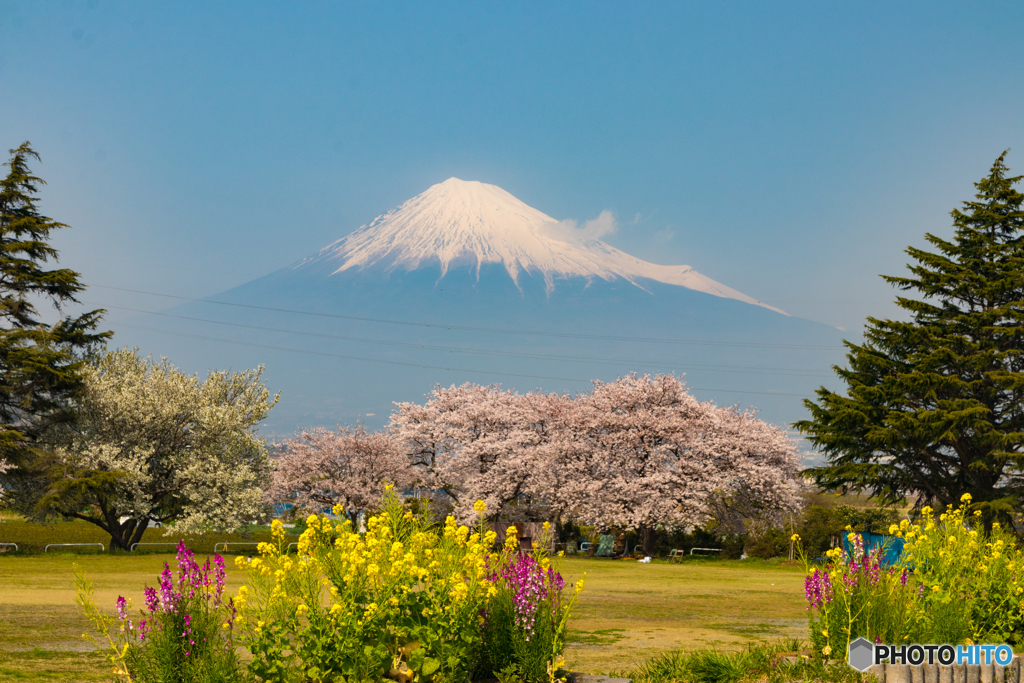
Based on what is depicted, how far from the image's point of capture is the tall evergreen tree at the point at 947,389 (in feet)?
117

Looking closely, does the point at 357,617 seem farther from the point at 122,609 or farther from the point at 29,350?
the point at 29,350

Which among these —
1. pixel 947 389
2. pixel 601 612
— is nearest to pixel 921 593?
pixel 601 612

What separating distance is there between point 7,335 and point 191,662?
115 feet

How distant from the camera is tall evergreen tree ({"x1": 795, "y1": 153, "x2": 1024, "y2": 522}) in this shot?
3581 centimetres

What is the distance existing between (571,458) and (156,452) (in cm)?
2155

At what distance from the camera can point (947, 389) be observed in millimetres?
37219

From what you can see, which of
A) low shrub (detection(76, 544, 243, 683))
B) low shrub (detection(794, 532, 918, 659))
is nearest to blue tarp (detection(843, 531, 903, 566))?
low shrub (detection(794, 532, 918, 659))

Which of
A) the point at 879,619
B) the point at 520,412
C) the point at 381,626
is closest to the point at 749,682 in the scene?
the point at 879,619

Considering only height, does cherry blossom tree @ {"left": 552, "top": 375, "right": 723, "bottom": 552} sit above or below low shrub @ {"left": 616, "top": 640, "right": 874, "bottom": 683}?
above

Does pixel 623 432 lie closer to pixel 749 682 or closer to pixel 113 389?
pixel 113 389

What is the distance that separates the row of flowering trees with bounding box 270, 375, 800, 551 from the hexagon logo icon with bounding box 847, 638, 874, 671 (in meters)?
33.9

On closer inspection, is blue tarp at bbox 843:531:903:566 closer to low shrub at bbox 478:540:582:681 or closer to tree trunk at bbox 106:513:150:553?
low shrub at bbox 478:540:582:681

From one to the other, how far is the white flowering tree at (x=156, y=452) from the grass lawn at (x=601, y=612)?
4594 millimetres

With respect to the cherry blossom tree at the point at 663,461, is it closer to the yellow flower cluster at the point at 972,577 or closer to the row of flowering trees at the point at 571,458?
the row of flowering trees at the point at 571,458
